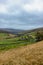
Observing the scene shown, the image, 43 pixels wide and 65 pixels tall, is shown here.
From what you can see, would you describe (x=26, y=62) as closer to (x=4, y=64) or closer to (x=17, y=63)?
(x=17, y=63)

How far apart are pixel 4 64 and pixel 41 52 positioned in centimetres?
451

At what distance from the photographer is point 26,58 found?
19.9 meters

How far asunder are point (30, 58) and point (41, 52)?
1.84m

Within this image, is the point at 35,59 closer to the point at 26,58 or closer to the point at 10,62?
the point at 26,58

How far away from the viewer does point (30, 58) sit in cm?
1977

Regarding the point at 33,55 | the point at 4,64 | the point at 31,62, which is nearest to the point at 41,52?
the point at 33,55

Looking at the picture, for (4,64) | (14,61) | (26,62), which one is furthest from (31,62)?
(4,64)

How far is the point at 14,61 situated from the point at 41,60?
2.93 metres

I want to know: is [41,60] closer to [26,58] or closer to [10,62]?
[26,58]

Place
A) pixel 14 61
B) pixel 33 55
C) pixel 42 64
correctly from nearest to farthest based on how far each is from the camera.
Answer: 1. pixel 42 64
2. pixel 14 61
3. pixel 33 55

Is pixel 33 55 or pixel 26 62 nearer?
pixel 26 62

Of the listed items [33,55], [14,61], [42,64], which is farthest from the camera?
[33,55]

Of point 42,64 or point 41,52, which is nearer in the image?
point 42,64

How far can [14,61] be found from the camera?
19.4 metres
